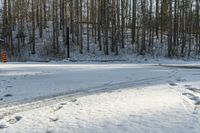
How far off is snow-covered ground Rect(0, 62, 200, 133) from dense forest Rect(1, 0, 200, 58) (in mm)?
26872

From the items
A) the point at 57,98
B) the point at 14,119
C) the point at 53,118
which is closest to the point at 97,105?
the point at 53,118

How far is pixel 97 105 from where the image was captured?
9703 mm

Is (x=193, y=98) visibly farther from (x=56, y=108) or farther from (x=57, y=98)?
(x=57, y=98)

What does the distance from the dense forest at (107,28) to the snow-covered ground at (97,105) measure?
88.2 ft

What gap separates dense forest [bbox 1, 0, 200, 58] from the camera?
149 ft

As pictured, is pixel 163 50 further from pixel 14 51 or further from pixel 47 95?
pixel 47 95

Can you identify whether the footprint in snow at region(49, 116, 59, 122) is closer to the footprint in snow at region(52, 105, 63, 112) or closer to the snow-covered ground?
the snow-covered ground

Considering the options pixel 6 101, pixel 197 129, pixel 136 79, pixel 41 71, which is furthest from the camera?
pixel 41 71

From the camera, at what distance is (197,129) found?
7496mm

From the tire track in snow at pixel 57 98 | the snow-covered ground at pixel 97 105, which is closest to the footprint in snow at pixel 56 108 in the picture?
the snow-covered ground at pixel 97 105

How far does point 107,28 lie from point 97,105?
3599 cm

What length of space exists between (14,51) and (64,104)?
38.2 metres

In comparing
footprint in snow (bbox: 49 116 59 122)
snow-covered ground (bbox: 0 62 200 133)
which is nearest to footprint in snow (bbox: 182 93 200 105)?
snow-covered ground (bbox: 0 62 200 133)

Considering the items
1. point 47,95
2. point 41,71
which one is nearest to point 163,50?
point 41,71
